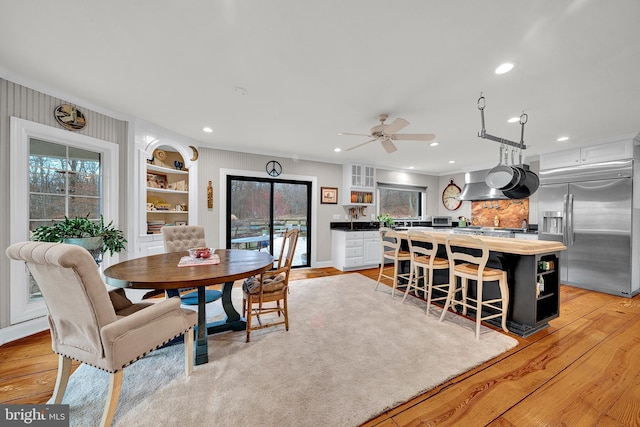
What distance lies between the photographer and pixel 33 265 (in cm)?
135

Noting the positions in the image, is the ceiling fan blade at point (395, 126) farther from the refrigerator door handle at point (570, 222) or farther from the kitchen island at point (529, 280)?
the refrigerator door handle at point (570, 222)

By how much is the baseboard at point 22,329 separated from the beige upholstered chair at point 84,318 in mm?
1495

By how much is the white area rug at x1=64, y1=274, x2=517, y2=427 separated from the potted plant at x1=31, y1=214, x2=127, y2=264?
1.07 metres

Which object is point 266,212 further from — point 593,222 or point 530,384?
point 593,222

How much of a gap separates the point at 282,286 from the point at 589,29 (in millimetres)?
3062

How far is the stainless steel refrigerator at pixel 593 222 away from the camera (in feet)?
12.1

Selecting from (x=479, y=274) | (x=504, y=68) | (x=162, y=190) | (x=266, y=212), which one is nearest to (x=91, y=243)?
(x=162, y=190)

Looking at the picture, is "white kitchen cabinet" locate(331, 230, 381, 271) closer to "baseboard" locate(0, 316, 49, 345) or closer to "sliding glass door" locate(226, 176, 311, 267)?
"sliding glass door" locate(226, 176, 311, 267)

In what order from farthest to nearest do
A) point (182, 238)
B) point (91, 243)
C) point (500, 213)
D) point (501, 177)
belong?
1. point (500, 213)
2. point (182, 238)
3. point (501, 177)
4. point (91, 243)

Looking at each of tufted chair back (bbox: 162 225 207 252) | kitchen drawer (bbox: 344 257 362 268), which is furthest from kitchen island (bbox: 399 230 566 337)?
tufted chair back (bbox: 162 225 207 252)

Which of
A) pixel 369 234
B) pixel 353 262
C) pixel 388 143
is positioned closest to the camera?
pixel 388 143

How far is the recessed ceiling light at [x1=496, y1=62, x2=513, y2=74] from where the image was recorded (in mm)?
1959

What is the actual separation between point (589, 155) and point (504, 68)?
3.66 m

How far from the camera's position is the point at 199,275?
5.86ft
